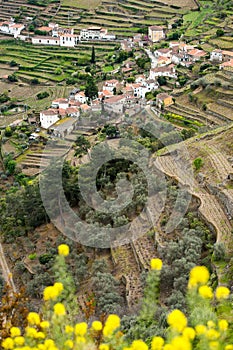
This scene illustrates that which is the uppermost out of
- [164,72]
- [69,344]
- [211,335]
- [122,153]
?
[211,335]

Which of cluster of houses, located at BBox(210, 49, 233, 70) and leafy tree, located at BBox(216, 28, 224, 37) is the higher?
leafy tree, located at BBox(216, 28, 224, 37)

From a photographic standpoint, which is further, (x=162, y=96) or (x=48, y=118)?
(x=48, y=118)

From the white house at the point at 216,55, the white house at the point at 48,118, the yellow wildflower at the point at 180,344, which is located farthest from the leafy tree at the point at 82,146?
the yellow wildflower at the point at 180,344

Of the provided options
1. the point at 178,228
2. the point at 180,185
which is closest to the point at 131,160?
the point at 180,185

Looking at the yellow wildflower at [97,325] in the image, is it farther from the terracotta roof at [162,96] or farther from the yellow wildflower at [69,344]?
the terracotta roof at [162,96]

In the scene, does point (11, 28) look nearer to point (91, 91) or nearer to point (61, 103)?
point (61, 103)

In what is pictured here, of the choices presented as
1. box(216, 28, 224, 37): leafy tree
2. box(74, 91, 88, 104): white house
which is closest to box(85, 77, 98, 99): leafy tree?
box(74, 91, 88, 104): white house

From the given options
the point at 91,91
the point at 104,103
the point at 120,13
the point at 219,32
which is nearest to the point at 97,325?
the point at 104,103

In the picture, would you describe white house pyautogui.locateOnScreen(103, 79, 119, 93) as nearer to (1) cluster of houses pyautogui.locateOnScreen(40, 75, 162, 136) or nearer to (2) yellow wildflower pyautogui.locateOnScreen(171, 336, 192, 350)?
(1) cluster of houses pyautogui.locateOnScreen(40, 75, 162, 136)

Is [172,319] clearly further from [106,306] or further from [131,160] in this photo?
[131,160]
